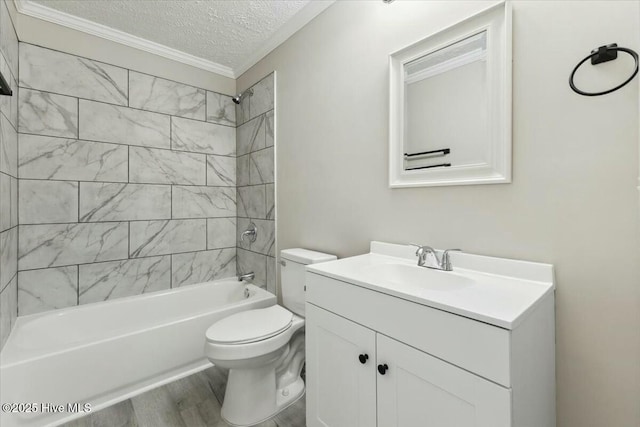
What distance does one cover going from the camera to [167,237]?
2520 mm

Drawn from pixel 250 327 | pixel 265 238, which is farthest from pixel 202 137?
pixel 250 327

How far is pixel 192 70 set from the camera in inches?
103

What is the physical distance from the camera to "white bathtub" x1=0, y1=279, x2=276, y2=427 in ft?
4.80

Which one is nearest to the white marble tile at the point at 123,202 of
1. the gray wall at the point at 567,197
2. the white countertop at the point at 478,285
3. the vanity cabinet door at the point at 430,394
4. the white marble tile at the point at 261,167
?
the white marble tile at the point at 261,167

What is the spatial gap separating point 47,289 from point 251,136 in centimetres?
189

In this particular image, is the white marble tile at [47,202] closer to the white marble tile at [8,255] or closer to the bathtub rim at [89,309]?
the white marble tile at [8,255]

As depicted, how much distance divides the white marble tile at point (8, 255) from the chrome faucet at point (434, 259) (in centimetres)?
212

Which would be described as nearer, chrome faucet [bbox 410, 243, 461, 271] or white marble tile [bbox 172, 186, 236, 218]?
chrome faucet [bbox 410, 243, 461, 271]

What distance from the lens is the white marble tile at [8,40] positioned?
1539 mm

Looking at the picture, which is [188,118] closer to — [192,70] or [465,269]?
[192,70]

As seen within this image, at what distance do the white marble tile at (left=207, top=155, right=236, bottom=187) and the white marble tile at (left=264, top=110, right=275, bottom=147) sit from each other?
2.04 ft

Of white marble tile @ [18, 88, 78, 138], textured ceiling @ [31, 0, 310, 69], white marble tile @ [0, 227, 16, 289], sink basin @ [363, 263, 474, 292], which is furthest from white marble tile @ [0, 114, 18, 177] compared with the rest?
sink basin @ [363, 263, 474, 292]

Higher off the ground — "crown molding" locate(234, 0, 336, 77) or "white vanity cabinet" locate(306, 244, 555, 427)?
"crown molding" locate(234, 0, 336, 77)

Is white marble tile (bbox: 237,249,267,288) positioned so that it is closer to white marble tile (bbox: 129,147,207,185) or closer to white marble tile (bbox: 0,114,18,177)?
white marble tile (bbox: 129,147,207,185)
